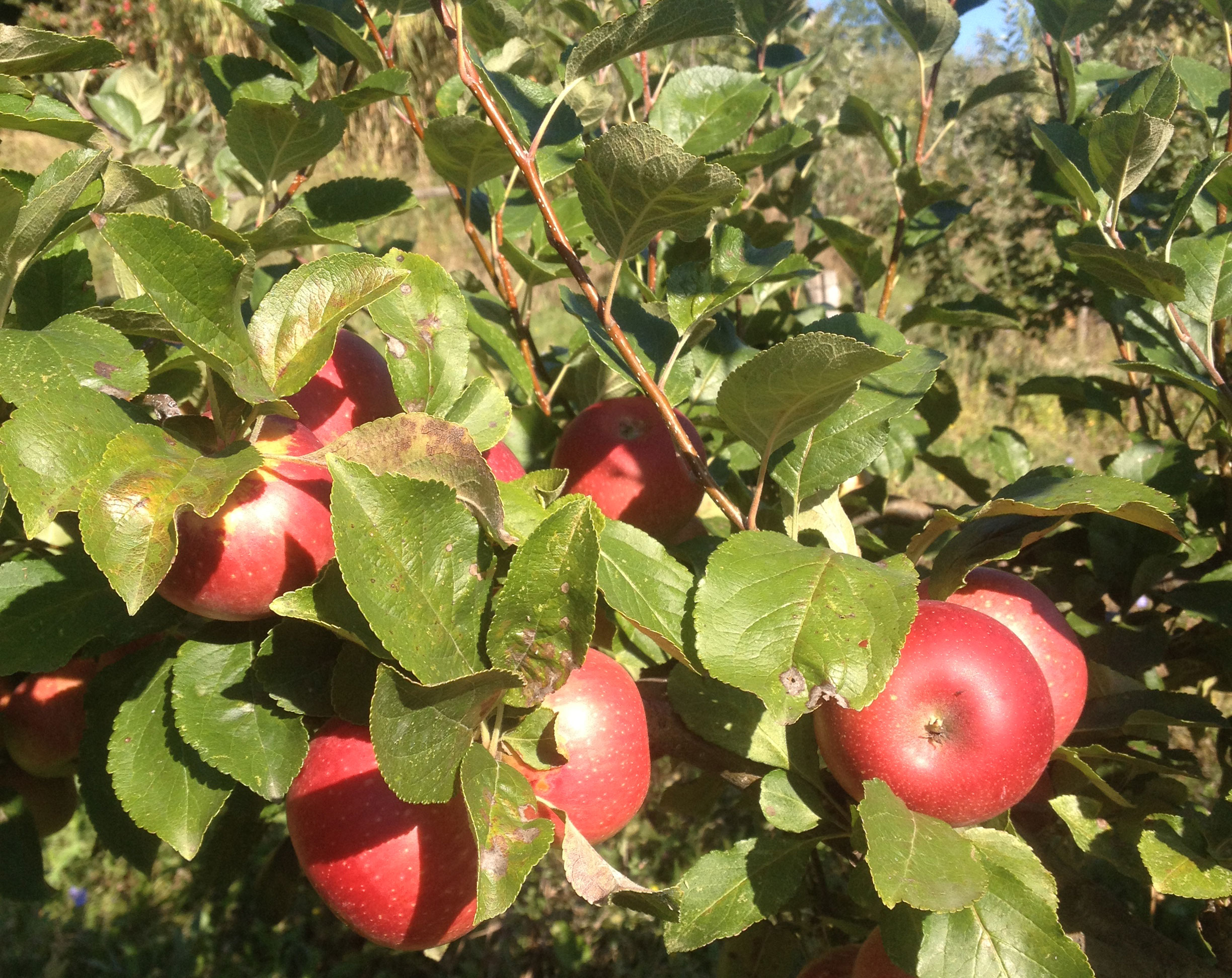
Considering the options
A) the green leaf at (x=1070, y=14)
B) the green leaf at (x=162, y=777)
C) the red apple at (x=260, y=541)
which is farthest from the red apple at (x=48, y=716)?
the green leaf at (x=1070, y=14)

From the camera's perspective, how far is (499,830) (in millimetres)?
562

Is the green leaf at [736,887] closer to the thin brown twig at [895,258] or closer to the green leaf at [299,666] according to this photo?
the green leaf at [299,666]

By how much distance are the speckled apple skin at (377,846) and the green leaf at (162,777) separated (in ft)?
0.22

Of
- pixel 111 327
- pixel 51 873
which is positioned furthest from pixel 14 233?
pixel 51 873

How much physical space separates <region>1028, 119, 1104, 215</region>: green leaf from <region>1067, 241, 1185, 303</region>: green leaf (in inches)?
3.5

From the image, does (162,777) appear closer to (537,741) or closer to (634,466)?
(537,741)

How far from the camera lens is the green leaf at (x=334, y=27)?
0.90 metres

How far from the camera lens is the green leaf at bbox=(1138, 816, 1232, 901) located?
734 mm

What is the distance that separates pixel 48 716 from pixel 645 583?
1.94ft

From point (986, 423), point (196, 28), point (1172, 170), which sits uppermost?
point (1172, 170)

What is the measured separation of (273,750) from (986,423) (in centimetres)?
465

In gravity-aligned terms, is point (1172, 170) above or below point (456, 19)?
below

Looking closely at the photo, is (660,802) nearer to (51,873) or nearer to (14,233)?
(14,233)

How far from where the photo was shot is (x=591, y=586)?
1.89 feet
